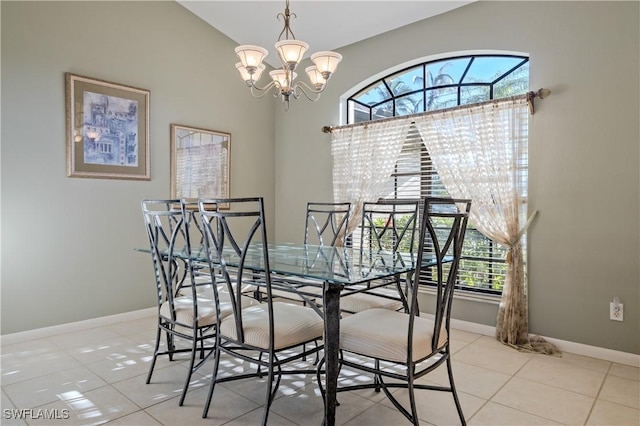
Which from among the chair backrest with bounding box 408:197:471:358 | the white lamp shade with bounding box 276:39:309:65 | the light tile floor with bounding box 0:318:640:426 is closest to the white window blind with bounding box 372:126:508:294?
the light tile floor with bounding box 0:318:640:426

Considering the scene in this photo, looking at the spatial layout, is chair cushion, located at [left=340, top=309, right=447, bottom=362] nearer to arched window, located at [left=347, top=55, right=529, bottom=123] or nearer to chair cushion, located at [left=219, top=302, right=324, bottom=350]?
chair cushion, located at [left=219, top=302, right=324, bottom=350]

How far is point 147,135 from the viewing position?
3857 millimetres

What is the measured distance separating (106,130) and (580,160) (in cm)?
389

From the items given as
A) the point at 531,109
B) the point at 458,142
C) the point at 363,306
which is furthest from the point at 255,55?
the point at 531,109

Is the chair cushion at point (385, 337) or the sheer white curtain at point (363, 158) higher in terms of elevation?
the sheer white curtain at point (363, 158)

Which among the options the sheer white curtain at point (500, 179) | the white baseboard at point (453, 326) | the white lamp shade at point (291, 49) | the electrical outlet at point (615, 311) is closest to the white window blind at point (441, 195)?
the sheer white curtain at point (500, 179)

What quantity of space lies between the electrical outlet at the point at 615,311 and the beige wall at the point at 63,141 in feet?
12.7

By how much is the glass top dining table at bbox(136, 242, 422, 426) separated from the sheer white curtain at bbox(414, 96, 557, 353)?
3.67 feet

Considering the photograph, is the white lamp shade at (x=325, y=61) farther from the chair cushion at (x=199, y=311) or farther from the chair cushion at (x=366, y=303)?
the chair cushion at (x=199, y=311)

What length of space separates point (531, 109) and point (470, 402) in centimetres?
221

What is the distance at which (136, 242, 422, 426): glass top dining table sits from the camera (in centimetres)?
174

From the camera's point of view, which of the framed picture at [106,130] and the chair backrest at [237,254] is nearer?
the chair backrest at [237,254]

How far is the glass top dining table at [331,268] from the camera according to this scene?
174cm

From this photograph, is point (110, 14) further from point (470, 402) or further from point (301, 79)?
point (470, 402)
